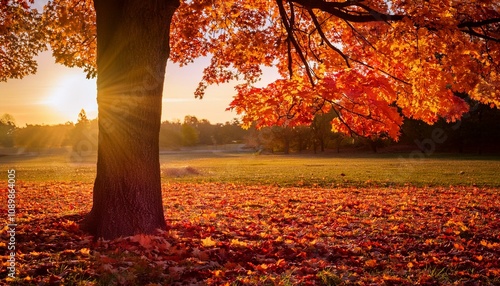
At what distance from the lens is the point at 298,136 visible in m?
79.0

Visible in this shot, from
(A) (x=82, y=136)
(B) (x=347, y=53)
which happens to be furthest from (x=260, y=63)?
(A) (x=82, y=136)

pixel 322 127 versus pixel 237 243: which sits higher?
pixel 322 127

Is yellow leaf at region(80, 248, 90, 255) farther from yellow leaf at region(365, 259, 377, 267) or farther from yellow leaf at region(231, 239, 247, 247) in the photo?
→ yellow leaf at region(365, 259, 377, 267)

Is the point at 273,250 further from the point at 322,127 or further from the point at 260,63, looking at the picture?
the point at 322,127

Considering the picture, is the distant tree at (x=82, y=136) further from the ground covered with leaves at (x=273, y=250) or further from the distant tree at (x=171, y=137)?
the ground covered with leaves at (x=273, y=250)

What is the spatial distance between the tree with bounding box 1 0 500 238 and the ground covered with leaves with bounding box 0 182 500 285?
0.99m

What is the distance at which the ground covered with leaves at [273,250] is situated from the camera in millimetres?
5277

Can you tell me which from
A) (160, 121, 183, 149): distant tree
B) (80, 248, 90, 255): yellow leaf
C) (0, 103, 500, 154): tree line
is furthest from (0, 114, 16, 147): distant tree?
(80, 248, 90, 255): yellow leaf

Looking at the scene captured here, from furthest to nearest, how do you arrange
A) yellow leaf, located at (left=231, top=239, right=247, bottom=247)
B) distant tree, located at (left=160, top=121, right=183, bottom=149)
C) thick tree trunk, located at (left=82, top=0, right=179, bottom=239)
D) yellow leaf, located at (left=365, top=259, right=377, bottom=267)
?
distant tree, located at (left=160, top=121, right=183, bottom=149)
thick tree trunk, located at (left=82, top=0, right=179, bottom=239)
yellow leaf, located at (left=231, top=239, right=247, bottom=247)
yellow leaf, located at (left=365, top=259, right=377, bottom=267)

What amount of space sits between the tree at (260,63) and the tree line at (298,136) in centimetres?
776

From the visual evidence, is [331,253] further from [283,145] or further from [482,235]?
[283,145]

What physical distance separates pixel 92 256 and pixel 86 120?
111641mm

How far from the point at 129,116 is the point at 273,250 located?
3.35 metres

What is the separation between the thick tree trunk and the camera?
720 cm
